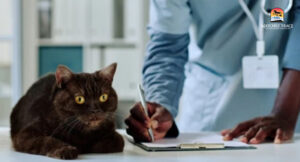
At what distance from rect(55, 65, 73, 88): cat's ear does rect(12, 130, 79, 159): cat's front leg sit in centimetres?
7

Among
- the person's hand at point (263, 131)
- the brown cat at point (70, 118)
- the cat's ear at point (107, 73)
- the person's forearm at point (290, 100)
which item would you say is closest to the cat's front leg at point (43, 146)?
the brown cat at point (70, 118)

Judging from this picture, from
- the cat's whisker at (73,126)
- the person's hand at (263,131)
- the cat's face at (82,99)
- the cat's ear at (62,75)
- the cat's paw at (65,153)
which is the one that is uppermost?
the cat's ear at (62,75)

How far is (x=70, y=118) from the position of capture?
528mm

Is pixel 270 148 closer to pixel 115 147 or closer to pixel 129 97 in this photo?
pixel 115 147

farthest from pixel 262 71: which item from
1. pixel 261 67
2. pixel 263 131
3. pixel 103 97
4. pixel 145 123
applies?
pixel 103 97

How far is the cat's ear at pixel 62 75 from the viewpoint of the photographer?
53 cm

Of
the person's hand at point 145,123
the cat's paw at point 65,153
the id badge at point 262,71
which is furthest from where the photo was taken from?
the id badge at point 262,71

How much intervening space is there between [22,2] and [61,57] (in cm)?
38

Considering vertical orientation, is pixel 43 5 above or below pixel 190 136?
above

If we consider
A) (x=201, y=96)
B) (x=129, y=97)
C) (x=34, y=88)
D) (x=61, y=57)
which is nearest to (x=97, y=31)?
(x=61, y=57)

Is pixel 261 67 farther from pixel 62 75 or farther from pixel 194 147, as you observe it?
pixel 62 75

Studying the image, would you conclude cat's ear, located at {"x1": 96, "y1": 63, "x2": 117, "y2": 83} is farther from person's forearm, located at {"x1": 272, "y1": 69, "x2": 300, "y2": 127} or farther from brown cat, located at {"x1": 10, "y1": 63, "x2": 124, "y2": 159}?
person's forearm, located at {"x1": 272, "y1": 69, "x2": 300, "y2": 127}

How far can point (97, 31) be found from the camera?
235 centimetres

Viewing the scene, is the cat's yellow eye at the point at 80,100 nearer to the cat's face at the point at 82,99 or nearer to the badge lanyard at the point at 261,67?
the cat's face at the point at 82,99
